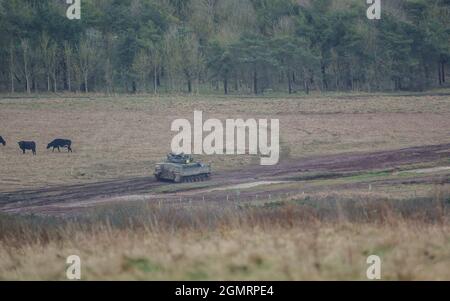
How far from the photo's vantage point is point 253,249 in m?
10.3

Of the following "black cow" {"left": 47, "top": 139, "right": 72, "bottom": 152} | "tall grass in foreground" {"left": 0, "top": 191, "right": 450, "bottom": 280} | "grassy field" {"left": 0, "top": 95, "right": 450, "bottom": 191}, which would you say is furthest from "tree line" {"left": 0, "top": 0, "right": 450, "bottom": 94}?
"tall grass in foreground" {"left": 0, "top": 191, "right": 450, "bottom": 280}

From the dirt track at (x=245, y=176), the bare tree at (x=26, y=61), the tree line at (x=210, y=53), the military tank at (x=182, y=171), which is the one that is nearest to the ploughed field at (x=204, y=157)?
the dirt track at (x=245, y=176)

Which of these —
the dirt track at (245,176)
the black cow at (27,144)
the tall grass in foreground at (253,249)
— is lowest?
the dirt track at (245,176)

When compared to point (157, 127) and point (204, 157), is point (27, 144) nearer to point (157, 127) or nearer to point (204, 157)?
point (204, 157)

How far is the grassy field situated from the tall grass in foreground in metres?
22.4

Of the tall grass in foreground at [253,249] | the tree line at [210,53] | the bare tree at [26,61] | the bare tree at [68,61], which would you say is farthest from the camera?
the tree line at [210,53]

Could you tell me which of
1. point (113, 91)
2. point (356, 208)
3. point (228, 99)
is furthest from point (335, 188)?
point (113, 91)

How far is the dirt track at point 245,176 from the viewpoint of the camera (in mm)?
29750

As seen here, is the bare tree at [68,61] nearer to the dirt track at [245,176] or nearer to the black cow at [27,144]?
the black cow at [27,144]

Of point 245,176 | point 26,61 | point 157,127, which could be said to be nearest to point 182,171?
point 245,176

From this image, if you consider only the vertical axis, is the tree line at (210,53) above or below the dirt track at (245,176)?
above

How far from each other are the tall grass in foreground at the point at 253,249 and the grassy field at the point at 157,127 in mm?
22416
